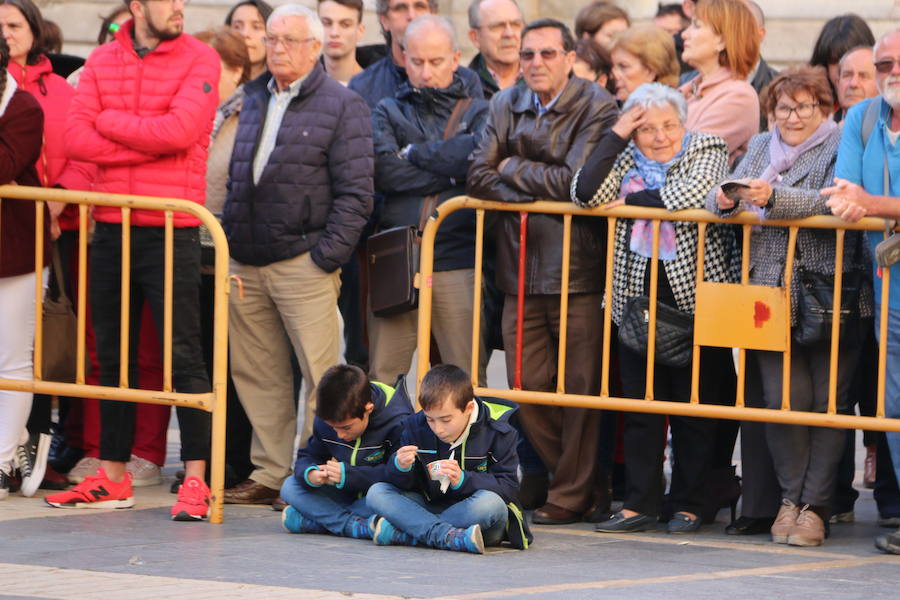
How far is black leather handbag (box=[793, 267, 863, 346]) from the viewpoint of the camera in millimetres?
6938

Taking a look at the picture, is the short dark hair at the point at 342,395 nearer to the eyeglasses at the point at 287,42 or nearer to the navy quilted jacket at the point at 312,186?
the navy quilted jacket at the point at 312,186

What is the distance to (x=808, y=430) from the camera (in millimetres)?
7195

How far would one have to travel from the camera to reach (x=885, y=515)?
7590mm

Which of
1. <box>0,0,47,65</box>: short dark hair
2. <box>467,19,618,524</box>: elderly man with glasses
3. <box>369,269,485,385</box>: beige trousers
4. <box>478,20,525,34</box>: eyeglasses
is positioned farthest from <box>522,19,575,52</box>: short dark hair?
<box>0,0,47,65</box>: short dark hair

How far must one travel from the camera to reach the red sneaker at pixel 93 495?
24.4 feet

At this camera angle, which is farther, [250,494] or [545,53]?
[250,494]

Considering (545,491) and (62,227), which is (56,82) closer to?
(62,227)

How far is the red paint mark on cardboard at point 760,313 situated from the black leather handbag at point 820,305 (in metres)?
0.13

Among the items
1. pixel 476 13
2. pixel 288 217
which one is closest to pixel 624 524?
pixel 288 217

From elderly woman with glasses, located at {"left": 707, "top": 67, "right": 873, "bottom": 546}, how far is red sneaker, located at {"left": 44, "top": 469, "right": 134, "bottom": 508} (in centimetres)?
285

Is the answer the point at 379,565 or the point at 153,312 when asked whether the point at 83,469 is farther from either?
the point at 379,565

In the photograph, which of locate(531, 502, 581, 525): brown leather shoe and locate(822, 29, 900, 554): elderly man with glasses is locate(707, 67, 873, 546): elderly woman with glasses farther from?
locate(531, 502, 581, 525): brown leather shoe

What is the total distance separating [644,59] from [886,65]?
1590 millimetres

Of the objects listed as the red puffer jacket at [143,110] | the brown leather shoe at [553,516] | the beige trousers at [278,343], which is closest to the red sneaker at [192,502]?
the beige trousers at [278,343]
